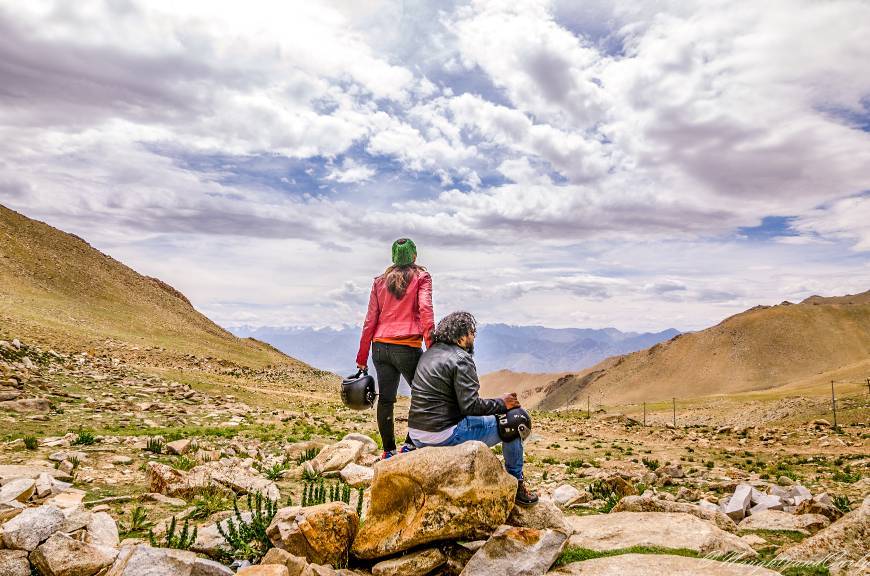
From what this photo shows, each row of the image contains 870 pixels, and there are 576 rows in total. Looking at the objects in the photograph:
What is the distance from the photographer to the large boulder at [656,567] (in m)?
5.14

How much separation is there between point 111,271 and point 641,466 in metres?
86.0

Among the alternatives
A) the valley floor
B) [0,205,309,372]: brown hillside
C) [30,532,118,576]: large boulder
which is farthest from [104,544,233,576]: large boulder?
[0,205,309,372]: brown hillside

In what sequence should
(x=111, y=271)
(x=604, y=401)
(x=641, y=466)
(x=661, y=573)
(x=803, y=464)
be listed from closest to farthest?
(x=661, y=573) < (x=641, y=466) < (x=803, y=464) < (x=111, y=271) < (x=604, y=401)

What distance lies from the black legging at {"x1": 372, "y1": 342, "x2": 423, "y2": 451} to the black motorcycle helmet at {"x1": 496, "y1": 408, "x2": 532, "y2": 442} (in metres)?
1.94

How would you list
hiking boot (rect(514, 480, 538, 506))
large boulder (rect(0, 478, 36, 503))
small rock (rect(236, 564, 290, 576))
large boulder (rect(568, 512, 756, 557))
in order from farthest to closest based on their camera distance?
1. large boulder (rect(0, 478, 36, 503))
2. hiking boot (rect(514, 480, 538, 506))
3. large boulder (rect(568, 512, 756, 557))
4. small rock (rect(236, 564, 290, 576))

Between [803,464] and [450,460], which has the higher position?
[450,460]

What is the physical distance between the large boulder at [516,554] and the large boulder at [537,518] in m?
0.48

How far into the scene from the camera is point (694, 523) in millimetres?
6668

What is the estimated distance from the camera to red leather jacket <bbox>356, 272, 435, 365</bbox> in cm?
821

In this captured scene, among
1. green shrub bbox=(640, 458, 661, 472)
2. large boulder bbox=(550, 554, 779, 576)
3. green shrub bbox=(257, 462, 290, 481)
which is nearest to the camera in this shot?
large boulder bbox=(550, 554, 779, 576)

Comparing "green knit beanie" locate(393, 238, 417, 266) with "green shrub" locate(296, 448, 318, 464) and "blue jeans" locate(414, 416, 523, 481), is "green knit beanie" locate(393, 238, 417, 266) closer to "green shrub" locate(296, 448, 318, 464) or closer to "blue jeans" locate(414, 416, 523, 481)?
"blue jeans" locate(414, 416, 523, 481)

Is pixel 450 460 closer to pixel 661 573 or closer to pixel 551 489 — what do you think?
pixel 661 573

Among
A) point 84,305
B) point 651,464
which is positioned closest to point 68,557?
point 651,464

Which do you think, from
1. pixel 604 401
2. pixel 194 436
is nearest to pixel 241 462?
pixel 194 436
